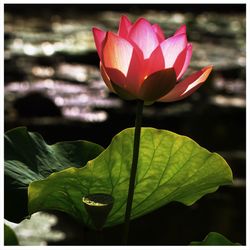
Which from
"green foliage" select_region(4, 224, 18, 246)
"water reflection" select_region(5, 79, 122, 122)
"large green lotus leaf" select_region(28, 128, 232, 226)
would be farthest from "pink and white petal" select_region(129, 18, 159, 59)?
"water reflection" select_region(5, 79, 122, 122)

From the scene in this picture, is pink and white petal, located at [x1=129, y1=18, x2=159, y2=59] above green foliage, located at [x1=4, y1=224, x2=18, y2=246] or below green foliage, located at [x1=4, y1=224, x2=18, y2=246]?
above

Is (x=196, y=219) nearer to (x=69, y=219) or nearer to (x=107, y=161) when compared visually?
(x=69, y=219)

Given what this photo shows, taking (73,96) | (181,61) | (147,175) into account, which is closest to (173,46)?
(181,61)

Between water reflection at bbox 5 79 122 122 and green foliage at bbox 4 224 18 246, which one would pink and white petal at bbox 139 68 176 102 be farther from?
water reflection at bbox 5 79 122 122

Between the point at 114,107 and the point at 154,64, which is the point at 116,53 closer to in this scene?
the point at 154,64

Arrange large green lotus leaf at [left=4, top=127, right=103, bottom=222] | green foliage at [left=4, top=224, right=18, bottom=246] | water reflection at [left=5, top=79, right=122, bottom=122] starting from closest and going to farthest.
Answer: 1. green foliage at [left=4, top=224, right=18, bottom=246]
2. large green lotus leaf at [left=4, top=127, right=103, bottom=222]
3. water reflection at [left=5, top=79, right=122, bottom=122]

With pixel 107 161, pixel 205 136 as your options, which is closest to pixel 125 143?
pixel 107 161
